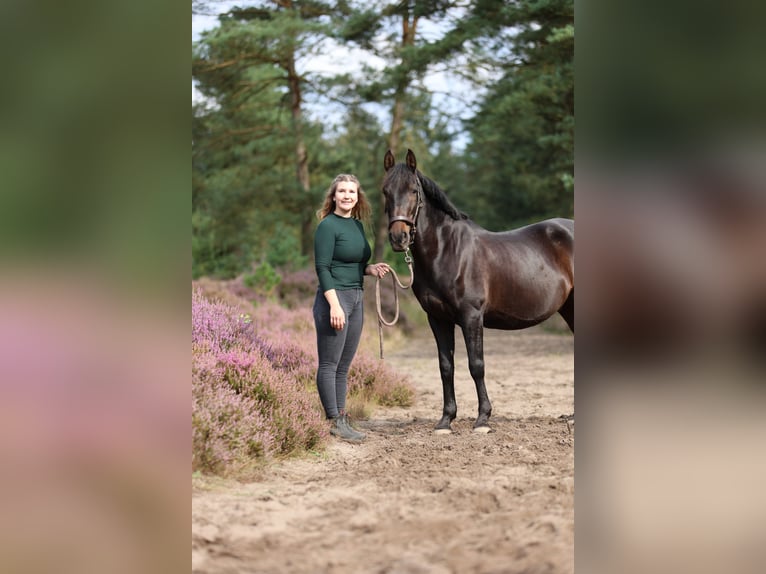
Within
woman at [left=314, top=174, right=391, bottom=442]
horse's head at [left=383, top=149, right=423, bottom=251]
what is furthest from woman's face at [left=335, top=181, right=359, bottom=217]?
horse's head at [left=383, top=149, right=423, bottom=251]

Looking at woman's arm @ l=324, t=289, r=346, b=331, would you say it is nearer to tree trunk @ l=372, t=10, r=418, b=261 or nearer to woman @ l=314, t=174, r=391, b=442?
woman @ l=314, t=174, r=391, b=442

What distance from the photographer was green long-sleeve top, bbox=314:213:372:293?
193 inches

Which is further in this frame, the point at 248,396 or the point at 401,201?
the point at 401,201

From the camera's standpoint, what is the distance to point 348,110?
18.3 metres

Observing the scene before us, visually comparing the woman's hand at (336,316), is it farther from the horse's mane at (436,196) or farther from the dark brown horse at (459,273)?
the horse's mane at (436,196)

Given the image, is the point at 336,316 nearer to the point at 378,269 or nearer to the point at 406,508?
the point at 378,269

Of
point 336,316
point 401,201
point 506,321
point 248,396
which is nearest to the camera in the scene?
point 248,396

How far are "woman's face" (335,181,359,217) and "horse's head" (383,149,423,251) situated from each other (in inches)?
9.8

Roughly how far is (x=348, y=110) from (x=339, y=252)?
14099 millimetres

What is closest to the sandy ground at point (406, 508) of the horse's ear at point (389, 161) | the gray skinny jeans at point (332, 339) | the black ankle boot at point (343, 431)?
the black ankle boot at point (343, 431)

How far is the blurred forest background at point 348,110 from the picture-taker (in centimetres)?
1430

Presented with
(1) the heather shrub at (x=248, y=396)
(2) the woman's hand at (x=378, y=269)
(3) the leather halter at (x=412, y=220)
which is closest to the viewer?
(1) the heather shrub at (x=248, y=396)

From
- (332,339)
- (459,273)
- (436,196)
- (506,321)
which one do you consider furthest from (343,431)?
(436,196)
